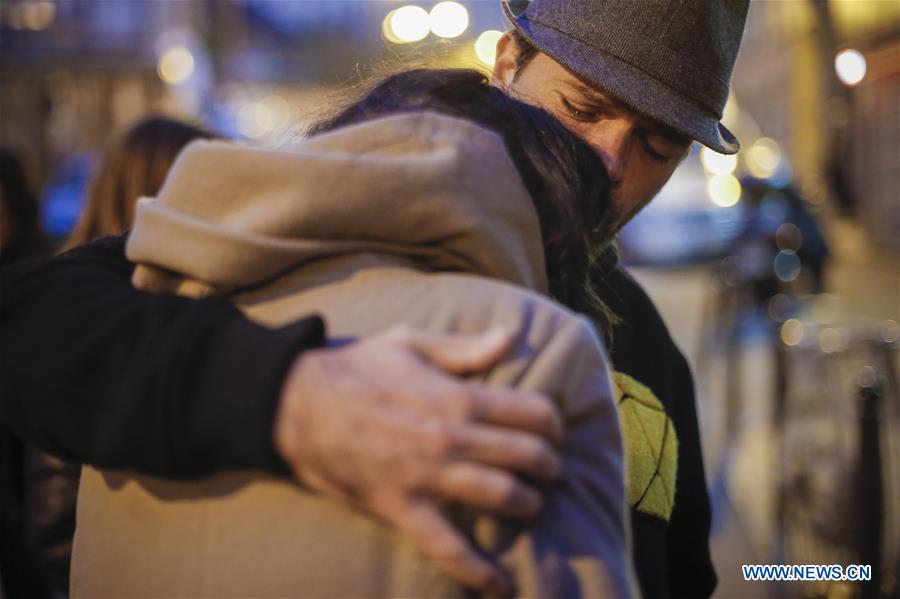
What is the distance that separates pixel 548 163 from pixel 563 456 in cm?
41

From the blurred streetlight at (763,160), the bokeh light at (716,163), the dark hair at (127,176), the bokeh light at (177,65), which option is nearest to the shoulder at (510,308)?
the dark hair at (127,176)

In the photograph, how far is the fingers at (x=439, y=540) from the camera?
95 cm

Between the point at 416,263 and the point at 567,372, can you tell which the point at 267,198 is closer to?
the point at 416,263

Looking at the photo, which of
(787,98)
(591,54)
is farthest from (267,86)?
(591,54)

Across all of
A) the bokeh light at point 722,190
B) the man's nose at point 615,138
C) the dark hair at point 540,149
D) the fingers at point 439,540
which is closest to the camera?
the fingers at point 439,540

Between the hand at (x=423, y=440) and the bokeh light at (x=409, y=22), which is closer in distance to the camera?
the hand at (x=423, y=440)

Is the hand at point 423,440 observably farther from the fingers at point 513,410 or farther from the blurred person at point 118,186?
the blurred person at point 118,186

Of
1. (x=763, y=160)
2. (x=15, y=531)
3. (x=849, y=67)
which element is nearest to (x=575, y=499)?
(x=15, y=531)

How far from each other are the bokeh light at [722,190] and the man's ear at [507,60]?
541 inches

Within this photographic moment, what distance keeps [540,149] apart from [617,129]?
881mm

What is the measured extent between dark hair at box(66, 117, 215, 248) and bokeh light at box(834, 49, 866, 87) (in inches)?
155

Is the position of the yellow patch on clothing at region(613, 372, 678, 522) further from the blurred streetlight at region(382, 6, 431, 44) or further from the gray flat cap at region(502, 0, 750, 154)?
the blurred streetlight at region(382, 6, 431, 44)

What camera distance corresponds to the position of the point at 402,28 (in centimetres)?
1700

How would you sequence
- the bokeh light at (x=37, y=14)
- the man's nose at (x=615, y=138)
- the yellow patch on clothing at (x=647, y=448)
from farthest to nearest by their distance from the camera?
the bokeh light at (x=37, y=14)
the man's nose at (x=615, y=138)
the yellow patch on clothing at (x=647, y=448)
